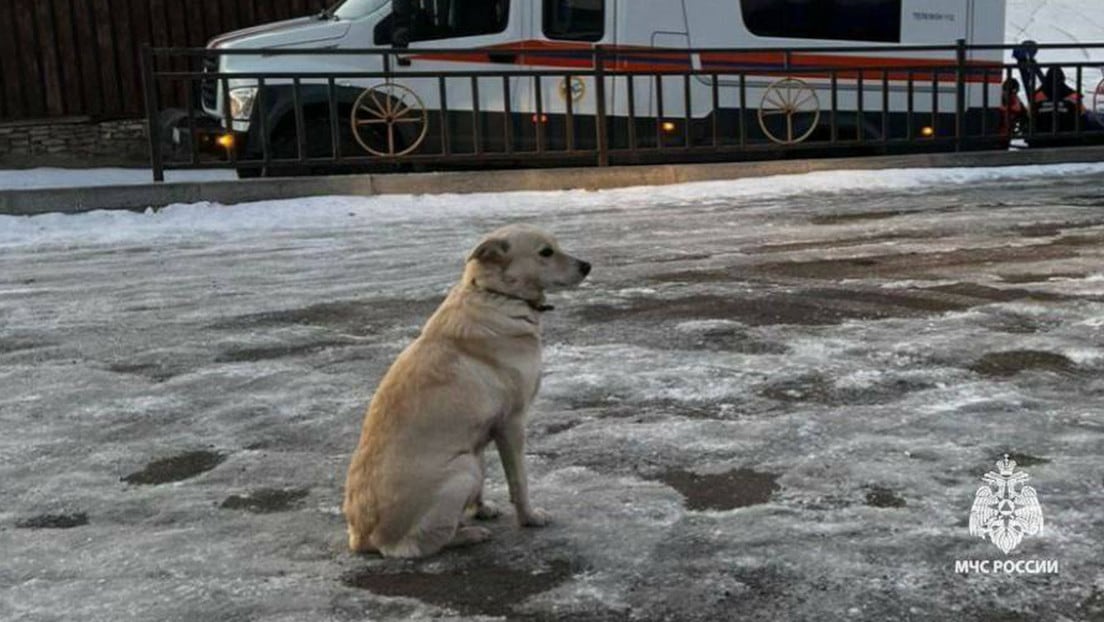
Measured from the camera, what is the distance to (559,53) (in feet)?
42.8

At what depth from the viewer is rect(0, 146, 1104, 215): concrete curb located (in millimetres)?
11312

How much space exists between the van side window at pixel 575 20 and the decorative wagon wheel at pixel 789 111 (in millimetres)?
2150

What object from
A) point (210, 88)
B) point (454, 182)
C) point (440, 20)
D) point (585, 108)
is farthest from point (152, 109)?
point (585, 108)

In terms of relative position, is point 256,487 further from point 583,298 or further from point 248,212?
point 248,212

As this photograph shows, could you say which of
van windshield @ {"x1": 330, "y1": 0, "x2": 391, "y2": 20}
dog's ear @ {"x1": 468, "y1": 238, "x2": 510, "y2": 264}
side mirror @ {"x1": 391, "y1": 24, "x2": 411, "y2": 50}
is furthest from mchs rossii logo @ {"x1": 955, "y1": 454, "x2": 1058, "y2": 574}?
van windshield @ {"x1": 330, "y1": 0, "x2": 391, "y2": 20}

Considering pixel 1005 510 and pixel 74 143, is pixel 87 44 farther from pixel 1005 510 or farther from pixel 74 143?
pixel 1005 510

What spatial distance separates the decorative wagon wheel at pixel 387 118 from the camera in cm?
1226

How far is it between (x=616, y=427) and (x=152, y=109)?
8397mm

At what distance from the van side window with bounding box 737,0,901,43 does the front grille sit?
20.0 ft

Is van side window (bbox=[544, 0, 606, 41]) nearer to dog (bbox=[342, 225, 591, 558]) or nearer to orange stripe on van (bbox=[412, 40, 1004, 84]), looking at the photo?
orange stripe on van (bbox=[412, 40, 1004, 84])

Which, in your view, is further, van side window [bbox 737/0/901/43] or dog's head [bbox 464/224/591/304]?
van side window [bbox 737/0/901/43]

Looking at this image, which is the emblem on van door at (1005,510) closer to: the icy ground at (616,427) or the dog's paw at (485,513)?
the icy ground at (616,427)

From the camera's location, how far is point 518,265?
362 centimetres

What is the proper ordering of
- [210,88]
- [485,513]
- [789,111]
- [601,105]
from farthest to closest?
[789,111] < [210,88] < [601,105] < [485,513]
